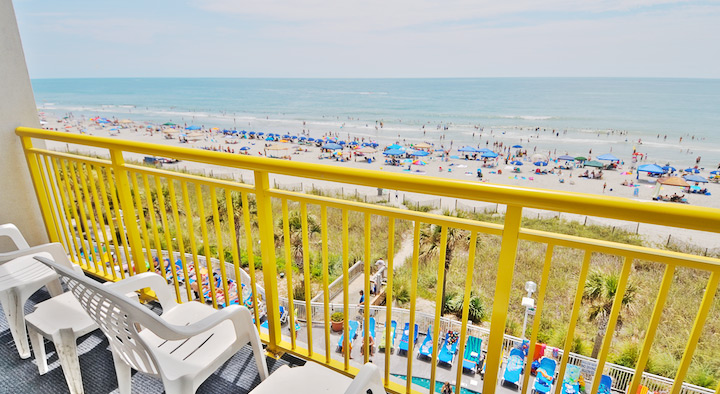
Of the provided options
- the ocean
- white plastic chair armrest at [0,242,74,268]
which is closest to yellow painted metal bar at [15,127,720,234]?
white plastic chair armrest at [0,242,74,268]

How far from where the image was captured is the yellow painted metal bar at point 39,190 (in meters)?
2.80

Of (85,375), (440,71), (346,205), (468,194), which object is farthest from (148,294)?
(440,71)

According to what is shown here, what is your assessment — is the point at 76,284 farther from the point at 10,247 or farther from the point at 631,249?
the point at 10,247

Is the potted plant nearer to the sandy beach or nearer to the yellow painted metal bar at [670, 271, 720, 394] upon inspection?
the yellow painted metal bar at [670, 271, 720, 394]

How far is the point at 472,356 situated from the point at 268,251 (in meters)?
7.56

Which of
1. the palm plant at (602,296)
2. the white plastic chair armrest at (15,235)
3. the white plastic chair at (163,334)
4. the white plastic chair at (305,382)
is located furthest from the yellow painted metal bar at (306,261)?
the palm plant at (602,296)

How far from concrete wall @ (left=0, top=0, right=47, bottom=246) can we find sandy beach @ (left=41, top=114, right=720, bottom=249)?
14813 mm

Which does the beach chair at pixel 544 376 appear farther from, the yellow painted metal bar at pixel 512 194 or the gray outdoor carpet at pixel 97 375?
the yellow painted metal bar at pixel 512 194

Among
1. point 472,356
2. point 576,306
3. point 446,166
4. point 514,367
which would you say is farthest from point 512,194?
point 446,166

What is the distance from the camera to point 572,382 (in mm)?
7109

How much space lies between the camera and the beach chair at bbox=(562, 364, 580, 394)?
22.8ft

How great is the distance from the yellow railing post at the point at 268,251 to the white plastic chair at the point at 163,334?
0.33 meters

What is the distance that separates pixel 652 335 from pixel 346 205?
1.16 meters

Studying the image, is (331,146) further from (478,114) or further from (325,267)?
(325,267)
